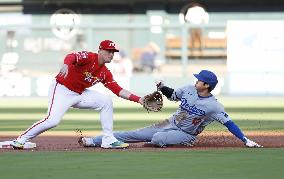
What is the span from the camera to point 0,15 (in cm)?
3309

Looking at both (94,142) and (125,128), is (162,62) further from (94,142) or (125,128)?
(94,142)

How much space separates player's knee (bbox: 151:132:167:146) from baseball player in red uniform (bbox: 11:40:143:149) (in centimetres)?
39

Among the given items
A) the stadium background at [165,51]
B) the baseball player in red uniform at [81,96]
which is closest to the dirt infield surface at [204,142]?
the baseball player in red uniform at [81,96]

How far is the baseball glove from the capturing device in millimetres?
11586

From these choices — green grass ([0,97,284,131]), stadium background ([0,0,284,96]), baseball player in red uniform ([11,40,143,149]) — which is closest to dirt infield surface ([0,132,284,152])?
baseball player in red uniform ([11,40,143,149])

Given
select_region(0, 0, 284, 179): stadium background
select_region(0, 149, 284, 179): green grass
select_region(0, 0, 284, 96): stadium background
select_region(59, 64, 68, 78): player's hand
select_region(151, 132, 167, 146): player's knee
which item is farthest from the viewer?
select_region(0, 0, 284, 96): stadium background

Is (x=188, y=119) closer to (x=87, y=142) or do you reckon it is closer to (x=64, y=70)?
(x=87, y=142)

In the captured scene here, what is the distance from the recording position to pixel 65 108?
1105 centimetres

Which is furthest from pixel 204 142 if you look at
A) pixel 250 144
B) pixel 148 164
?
pixel 148 164

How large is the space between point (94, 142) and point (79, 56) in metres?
1.18

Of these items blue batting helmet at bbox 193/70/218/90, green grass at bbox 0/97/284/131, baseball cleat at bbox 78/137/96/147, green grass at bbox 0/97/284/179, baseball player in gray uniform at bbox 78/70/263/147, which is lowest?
green grass at bbox 0/97/284/131

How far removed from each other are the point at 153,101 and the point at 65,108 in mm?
1255

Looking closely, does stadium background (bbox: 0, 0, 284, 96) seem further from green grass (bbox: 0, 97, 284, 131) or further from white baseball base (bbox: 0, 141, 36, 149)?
white baseball base (bbox: 0, 141, 36, 149)

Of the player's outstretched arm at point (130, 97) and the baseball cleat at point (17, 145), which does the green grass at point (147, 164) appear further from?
the player's outstretched arm at point (130, 97)
